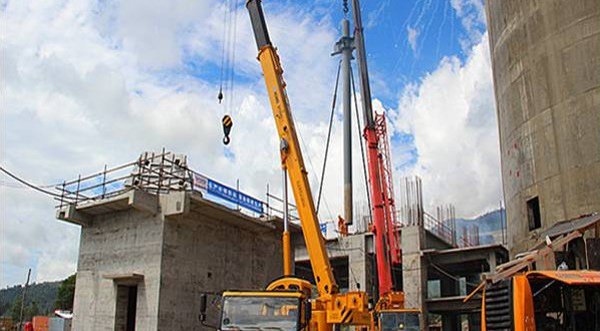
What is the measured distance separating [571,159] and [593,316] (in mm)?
7651

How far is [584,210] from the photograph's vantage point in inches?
573

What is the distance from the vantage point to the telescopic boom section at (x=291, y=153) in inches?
617

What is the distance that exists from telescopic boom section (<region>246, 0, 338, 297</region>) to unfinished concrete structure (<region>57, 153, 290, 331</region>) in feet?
16.7

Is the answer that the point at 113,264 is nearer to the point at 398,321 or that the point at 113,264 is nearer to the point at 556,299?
the point at 398,321

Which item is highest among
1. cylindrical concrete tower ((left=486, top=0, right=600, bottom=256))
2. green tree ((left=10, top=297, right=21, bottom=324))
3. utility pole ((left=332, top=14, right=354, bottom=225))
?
utility pole ((left=332, top=14, right=354, bottom=225))

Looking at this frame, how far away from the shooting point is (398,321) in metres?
21.8

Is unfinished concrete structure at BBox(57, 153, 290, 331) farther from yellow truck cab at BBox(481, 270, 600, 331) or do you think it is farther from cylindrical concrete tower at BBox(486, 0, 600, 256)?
yellow truck cab at BBox(481, 270, 600, 331)

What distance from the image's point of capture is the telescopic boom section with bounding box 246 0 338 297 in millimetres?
15680

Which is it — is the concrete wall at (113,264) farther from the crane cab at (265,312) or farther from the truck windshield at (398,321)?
the truck windshield at (398,321)

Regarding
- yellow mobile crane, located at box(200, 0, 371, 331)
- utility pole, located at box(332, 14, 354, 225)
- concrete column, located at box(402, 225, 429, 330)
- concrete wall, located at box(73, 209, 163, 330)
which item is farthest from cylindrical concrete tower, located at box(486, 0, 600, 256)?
utility pole, located at box(332, 14, 354, 225)

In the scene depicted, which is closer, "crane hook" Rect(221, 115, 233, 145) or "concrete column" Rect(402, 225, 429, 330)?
A: "crane hook" Rect(221, 115, 233, 145)

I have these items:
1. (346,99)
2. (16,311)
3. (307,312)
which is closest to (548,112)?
(307,312)

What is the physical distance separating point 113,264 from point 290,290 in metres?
9.79

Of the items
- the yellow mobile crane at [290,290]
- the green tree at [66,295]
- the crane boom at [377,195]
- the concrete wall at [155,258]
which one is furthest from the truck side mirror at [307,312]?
the green tree at [66,295]
